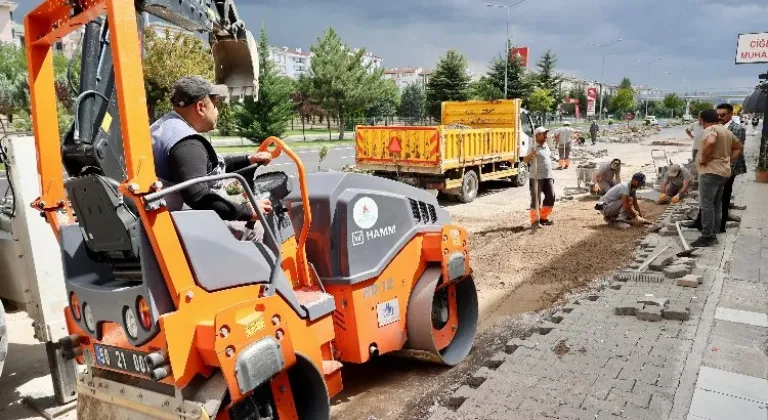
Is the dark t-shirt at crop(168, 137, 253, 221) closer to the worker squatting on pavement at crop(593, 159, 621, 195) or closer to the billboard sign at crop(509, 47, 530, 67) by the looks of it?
the worker squatting on pavement at crop(593, 159, 621, 195)

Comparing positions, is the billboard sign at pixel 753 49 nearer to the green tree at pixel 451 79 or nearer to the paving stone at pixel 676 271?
the paving stone at pixel 676 271

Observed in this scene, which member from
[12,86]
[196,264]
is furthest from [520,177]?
[12,86]

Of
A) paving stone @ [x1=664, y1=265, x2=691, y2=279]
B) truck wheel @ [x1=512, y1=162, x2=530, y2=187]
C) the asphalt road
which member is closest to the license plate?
paving stone @ [x1=664, y1=265, x2=691, y2=279]

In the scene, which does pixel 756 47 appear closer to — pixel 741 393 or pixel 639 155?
pixel 639 155

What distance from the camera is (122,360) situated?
106 inches

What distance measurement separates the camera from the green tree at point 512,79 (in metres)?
45.3

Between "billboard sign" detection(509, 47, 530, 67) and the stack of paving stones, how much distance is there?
135ft

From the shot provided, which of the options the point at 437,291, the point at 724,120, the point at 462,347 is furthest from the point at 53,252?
the point at 724,120

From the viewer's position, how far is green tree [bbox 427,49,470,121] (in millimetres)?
42562

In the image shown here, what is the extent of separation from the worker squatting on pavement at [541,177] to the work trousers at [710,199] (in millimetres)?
2907

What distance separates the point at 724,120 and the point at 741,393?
5.55m

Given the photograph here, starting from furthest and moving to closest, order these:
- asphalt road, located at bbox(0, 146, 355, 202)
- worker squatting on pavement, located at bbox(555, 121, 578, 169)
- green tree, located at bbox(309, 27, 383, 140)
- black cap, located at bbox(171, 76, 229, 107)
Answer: green tree, located at bbox(309, 27, 383, 140) < asphalt road, located at bbox(0, 146, 355, 202) < worker squatting on pavement, located at bbox(555, 121, 578, 169) < black cap, located at bbox(171, 76, 229, 107)

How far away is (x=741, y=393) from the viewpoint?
12.1 feet

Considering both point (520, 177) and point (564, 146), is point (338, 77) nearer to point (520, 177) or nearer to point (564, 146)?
point (564, 146)
